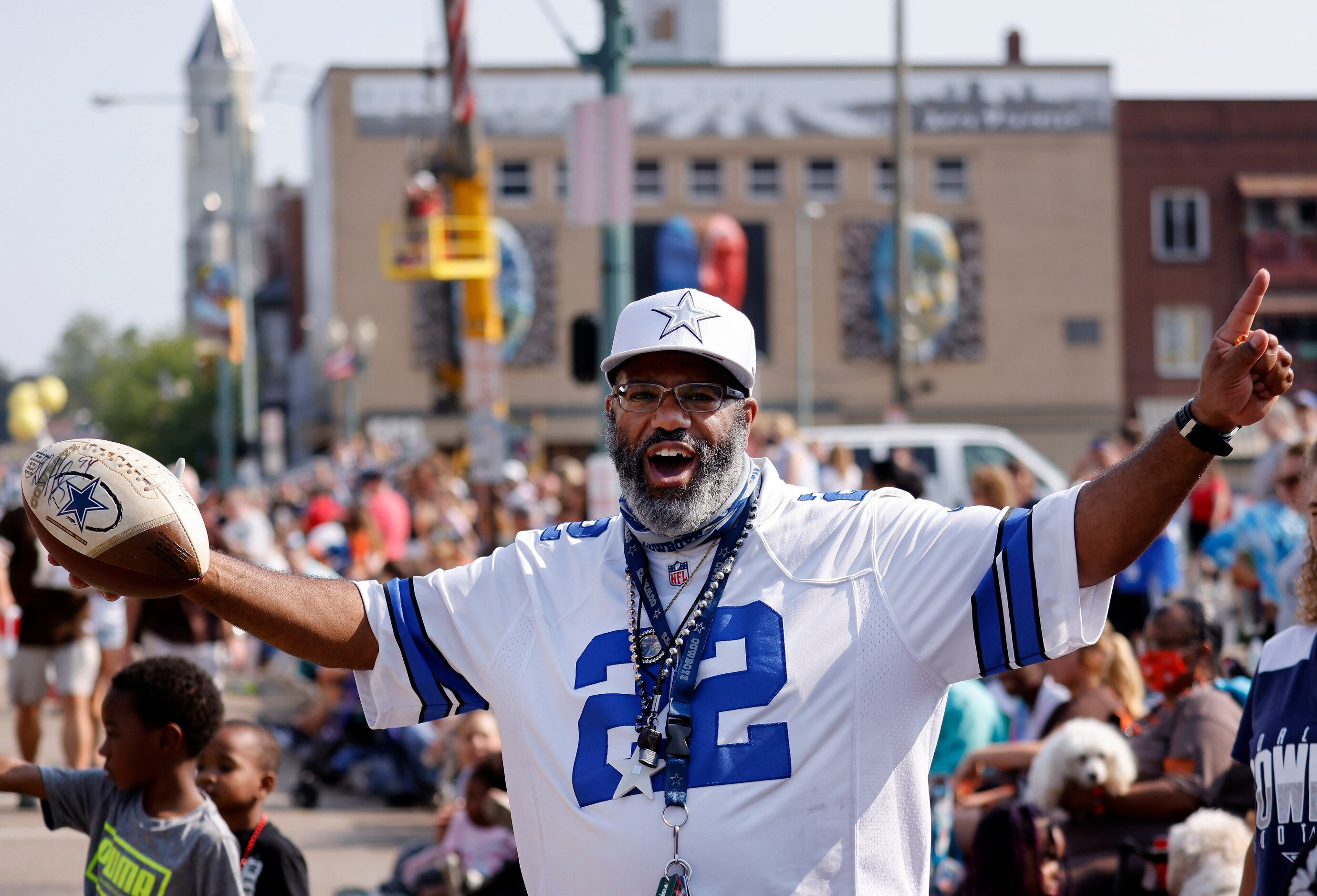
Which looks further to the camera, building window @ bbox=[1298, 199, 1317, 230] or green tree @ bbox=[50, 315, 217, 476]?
Result: green tree @ bbox=[50, 315, 217, 476]

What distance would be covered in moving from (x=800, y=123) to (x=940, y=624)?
46.6 meters

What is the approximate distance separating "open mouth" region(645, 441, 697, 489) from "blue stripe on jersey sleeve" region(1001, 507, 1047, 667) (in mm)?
618

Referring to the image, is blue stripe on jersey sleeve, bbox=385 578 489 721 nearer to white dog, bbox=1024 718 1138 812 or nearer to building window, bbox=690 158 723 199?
white dog, bbox=1024 718 1138 812

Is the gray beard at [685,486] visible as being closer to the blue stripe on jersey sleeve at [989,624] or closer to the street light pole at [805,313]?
the blue stripe on jersey sleeve at [989,624]

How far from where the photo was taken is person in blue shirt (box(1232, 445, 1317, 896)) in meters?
3.27

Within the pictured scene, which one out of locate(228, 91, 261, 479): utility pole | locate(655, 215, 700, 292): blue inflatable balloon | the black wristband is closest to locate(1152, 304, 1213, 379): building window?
locate(655, 215, 700, 292): blue inflatable balloon

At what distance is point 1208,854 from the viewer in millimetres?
4781

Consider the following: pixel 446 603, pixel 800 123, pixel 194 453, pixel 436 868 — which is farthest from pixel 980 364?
pixel 446 603

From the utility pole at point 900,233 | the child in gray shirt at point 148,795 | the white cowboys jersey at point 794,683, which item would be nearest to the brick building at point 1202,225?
the utility pole at point 900,233

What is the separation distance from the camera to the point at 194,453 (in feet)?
228

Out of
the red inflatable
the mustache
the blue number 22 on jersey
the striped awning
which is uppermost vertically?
the striped awning

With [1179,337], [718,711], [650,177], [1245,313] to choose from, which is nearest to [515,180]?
[650,177]

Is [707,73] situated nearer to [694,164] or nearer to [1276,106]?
[694,164]

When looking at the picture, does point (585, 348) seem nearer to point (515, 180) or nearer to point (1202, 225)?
point (515, 180)
